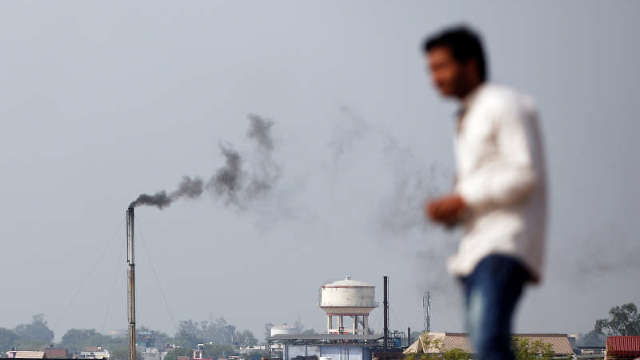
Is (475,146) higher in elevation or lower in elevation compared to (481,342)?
higher

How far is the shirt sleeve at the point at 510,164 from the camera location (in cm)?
452

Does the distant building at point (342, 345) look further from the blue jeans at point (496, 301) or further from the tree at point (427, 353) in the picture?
the blue jeans at point (496, 301)

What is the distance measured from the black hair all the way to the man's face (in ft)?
0.07

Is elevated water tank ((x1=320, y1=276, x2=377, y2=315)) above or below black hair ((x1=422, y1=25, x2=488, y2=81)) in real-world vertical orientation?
above

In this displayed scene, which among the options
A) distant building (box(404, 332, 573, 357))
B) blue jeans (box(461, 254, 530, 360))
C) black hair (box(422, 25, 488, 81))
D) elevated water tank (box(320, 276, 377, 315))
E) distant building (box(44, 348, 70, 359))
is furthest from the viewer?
elevated water tank (box(320, 276, 377, 315))

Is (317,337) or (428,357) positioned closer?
(428,357)

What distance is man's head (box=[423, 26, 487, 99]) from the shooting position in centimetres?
480

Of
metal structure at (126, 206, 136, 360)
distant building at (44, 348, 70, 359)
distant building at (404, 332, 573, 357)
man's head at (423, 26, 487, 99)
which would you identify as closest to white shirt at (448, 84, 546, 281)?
man's head at (423, 26, 487, 99)

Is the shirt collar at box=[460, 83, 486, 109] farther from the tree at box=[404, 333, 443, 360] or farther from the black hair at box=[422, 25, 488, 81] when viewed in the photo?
the tree at box=[404, 333, 443, 360]

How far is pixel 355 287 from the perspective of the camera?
512 ft

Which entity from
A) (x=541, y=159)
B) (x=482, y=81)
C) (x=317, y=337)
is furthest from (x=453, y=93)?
(x=317, y=337)

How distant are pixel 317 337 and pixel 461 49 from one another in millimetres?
144717

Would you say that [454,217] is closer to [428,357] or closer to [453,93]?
[453,93]

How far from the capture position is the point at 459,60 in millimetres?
4824
